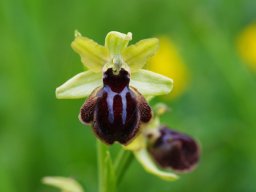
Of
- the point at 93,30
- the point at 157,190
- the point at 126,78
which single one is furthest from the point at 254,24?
the point at 126,78

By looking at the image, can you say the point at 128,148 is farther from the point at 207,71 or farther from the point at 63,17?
the point at 63,17

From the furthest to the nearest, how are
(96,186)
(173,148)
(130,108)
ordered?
(96,186) → (173,148) → (130,108)

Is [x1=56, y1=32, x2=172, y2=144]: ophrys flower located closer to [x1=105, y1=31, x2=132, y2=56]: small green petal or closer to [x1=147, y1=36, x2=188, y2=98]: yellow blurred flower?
[x1=105, y1=31, x2=132, y2=56]: small green petal

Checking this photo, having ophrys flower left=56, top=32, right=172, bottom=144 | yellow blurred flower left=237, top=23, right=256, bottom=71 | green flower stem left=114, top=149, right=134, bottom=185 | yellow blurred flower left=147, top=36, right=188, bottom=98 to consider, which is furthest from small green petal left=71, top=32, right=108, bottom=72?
yellow blurred flower left=237, top=23, right=256, bottom=71

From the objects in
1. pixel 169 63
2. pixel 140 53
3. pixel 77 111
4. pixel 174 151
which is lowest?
pixel 174 151

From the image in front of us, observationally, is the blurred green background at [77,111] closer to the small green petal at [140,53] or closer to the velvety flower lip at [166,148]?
the velvety flower lip at [166,148]

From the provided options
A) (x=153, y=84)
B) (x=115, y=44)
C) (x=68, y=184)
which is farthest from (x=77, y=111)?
(x=153, y=84)

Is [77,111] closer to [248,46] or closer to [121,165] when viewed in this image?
[248,46]
